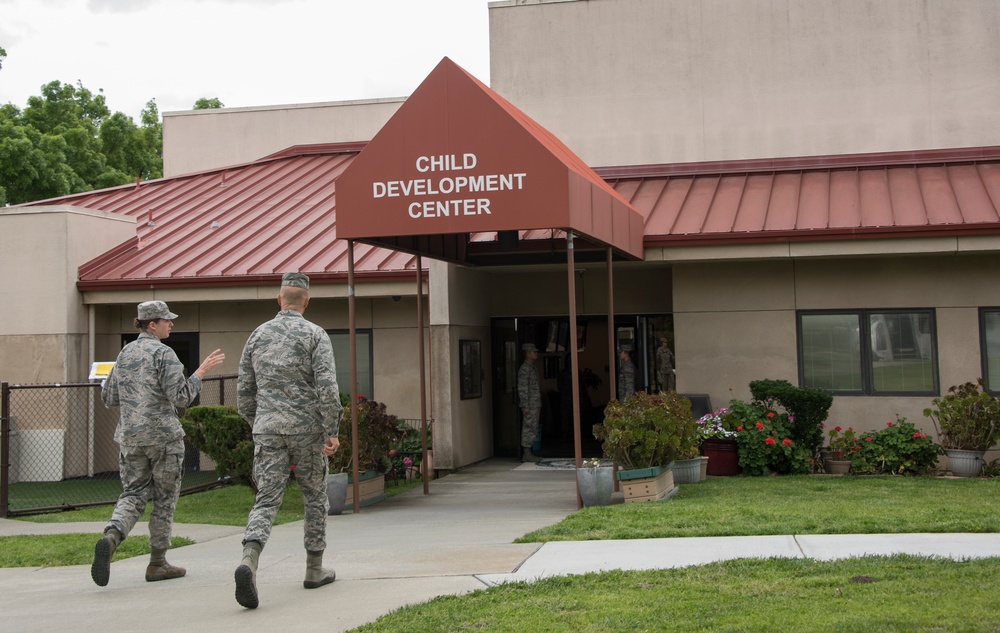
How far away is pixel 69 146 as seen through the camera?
44656 mm

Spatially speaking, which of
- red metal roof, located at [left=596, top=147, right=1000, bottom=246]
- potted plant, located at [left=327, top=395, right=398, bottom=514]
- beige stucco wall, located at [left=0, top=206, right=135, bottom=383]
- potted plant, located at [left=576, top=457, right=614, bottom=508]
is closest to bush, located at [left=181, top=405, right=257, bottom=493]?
potted plant, located at [left=327, top=395, right=398, bottom=514]

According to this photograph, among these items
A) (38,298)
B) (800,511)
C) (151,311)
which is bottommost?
(800,511)

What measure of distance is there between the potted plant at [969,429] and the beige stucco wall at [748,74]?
553 cm

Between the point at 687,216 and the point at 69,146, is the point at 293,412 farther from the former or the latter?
the point at 69,146

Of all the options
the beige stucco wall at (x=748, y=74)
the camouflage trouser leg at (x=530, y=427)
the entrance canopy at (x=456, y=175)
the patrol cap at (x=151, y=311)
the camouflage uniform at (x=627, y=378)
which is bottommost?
the camouflage trouser leg at (x=530, y=427)

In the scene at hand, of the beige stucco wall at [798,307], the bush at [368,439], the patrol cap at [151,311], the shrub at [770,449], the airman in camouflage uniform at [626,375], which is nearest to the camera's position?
the patrol cap at [151,311]

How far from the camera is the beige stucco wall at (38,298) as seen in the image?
53.6 ft

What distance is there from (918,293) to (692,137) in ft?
17.0

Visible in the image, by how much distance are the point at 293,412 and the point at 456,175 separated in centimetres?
432

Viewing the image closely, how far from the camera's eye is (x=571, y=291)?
11133mm

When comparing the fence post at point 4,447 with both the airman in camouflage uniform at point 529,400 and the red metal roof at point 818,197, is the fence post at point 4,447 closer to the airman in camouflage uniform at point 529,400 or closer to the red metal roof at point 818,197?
the airman in camouflage uniform at point 529,400

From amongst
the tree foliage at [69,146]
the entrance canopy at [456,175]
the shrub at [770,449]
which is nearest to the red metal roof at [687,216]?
the shrub at [770,449]

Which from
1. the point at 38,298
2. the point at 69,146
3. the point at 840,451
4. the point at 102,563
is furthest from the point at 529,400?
the point at 69,146

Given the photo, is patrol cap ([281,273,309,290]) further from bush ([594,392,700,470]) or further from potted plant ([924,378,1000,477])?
potted plant ([924,378,1000,477])
